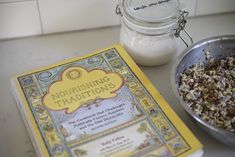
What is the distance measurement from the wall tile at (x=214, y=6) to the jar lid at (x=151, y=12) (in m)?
0.17

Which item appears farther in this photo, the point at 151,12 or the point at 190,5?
the point at 190,5

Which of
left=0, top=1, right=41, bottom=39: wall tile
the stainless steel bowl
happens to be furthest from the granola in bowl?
left=0, top=1, right=41, bottom=39: wall tile

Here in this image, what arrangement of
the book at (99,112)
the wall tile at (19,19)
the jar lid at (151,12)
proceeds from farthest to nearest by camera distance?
the wall tile at (19,19) < the jar lid at (151,12) < the book at (99,112)

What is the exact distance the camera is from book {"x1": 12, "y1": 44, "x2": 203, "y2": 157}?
58 cm

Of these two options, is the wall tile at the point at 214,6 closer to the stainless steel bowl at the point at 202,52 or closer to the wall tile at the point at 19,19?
the stainless steel bowl at the point at 202,52

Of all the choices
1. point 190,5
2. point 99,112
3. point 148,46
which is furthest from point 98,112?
point 190,5

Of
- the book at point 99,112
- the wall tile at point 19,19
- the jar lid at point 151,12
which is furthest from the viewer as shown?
the wall tile at point 19,19

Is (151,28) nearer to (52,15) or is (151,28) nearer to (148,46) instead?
(148,46)

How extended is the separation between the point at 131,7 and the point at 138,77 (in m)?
0.13

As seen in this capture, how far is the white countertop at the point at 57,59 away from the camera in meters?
0.65

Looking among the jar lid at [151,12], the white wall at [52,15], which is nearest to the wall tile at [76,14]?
the white wall at [52,15]

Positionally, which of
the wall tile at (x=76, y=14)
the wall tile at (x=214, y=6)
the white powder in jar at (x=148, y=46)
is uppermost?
the wall tile at (x=76, y=14)

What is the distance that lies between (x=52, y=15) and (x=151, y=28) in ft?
0.79

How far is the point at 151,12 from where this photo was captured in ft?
2.32
